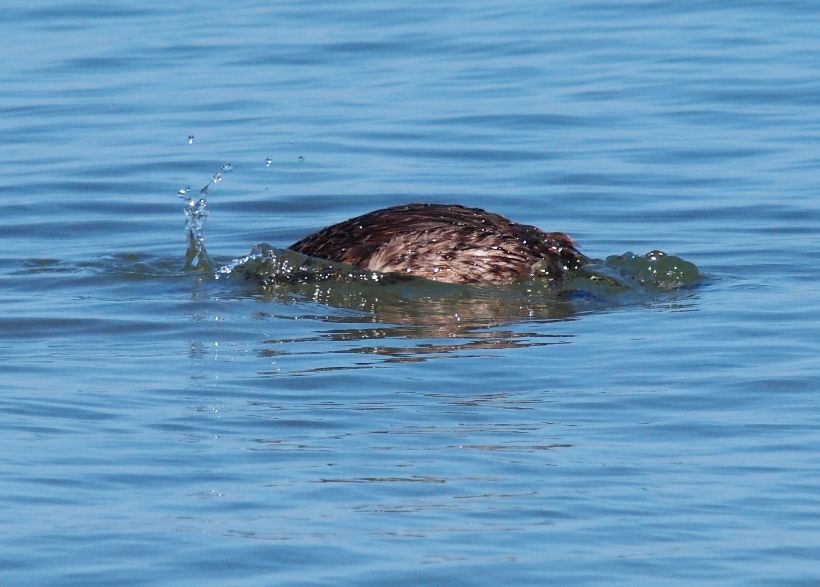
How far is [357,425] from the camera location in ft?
26.4

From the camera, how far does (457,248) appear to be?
1142 cm

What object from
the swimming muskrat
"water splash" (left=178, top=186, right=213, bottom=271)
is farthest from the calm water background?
the swimming muskrat

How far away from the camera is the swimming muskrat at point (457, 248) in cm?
1141

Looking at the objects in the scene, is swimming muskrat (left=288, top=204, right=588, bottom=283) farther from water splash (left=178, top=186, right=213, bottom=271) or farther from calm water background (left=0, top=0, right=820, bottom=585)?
water splash (left=178, top=186, right=213, bottom=271)

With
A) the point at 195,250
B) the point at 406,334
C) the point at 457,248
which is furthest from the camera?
the point at 195,250

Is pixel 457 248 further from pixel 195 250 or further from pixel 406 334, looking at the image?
pixel 195 250

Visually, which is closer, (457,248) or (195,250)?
(457,248)

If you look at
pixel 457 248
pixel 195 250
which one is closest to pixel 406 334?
pixel 457 248

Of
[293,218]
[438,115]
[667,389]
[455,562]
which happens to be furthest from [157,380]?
[438,115]

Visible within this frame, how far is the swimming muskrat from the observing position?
37.4ft

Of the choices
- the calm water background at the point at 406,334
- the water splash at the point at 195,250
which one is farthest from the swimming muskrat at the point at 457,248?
the water splash at the point at 195,250

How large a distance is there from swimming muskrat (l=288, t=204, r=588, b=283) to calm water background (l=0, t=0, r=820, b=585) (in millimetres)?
466

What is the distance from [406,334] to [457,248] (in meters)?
1.32

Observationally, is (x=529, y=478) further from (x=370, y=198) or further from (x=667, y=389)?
(x=370, y=198)
